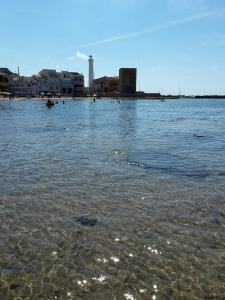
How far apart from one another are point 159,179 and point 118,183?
1783 millimetres

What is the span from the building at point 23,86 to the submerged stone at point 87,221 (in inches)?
6281

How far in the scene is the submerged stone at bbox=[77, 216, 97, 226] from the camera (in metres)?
10.1

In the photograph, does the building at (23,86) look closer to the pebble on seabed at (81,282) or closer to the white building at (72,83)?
the white building at (72,83)

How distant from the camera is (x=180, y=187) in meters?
13.7

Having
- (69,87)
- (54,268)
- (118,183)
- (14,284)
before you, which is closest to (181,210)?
(118,183)

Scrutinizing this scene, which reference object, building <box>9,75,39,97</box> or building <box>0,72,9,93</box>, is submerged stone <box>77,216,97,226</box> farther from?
building <box>9,75,39,97</box>

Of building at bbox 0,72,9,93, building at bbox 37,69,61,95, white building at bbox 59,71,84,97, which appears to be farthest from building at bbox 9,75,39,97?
white building at bbox 59,71,84,97

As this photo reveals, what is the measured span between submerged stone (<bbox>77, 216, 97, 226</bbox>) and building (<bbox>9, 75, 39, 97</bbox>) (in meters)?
160

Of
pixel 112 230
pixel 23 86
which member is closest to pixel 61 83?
pixel 23 86

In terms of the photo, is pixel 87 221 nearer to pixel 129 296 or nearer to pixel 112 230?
pixel 112 230

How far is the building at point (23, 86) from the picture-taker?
164000mm

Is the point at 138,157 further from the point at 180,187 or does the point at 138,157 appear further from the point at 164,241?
the point at 164,241

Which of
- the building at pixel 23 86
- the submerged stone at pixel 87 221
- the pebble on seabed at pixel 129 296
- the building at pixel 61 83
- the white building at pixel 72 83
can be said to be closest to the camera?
the pebble on seabed at pixel 129 296

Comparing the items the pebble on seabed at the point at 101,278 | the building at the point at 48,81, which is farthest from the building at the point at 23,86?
the pebble on seabed at the point at 101,278
